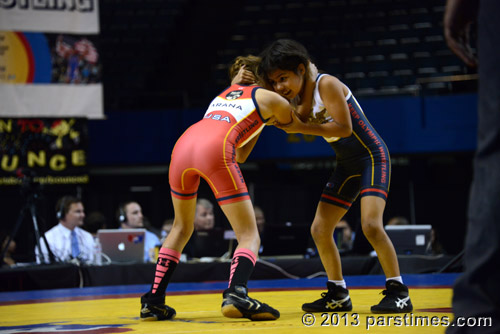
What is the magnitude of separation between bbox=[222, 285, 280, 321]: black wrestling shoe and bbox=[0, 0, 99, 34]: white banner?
5.30 meters

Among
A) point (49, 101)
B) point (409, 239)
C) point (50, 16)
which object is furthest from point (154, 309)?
point (50, 16)

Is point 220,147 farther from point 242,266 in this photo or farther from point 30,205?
point 30,205

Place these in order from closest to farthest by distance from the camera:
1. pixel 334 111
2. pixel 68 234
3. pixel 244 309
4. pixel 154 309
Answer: pixel 244 309
pixel 154 309
pixel 334 111
pixel 68 234

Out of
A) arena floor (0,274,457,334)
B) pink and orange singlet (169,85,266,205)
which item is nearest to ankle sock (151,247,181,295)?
arena floor (0,274,457,334)

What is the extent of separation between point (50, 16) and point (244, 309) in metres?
5.50

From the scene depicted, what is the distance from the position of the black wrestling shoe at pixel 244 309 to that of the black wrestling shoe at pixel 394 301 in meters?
0.51

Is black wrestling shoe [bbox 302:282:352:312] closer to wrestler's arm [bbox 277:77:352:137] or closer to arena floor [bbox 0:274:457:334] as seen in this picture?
arena floor [bbox 0:274:457:334]

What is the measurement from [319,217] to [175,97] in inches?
307

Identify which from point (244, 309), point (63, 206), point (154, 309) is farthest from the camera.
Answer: point (63, 206)

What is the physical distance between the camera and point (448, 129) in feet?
33.6

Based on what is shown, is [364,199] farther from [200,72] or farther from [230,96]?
[200,72]

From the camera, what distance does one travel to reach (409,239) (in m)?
6.37

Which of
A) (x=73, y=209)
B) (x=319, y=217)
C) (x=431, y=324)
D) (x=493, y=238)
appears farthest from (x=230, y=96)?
(x=73, y=209)

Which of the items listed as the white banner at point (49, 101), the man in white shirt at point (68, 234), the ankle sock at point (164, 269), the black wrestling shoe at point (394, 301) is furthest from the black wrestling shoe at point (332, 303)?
the white banner at point (49, 101)
